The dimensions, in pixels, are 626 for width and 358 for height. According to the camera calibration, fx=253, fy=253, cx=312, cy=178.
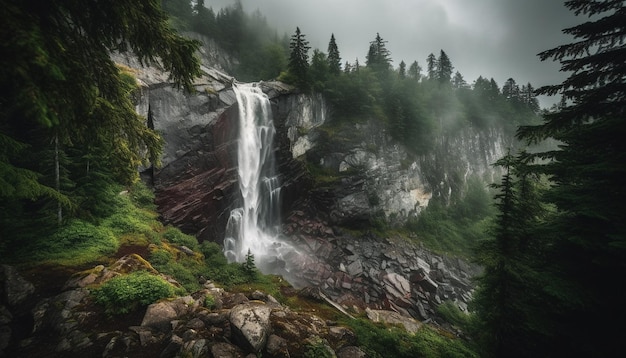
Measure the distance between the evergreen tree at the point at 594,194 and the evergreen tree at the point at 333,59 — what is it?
31.8 m

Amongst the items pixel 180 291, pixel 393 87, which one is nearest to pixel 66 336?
pixel 180 291

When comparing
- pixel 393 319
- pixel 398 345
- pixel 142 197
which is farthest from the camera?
pixel 142 197

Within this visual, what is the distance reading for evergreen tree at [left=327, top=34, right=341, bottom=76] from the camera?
35.8 meters

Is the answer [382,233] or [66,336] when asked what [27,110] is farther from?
[382,233]

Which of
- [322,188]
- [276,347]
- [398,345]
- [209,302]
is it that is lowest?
[398,345]

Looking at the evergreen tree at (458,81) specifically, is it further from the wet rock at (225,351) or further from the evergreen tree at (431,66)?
the wet rock at (225,351)

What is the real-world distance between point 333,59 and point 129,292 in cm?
3807

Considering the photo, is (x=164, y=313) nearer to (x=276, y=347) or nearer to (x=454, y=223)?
(x=276, y=347)

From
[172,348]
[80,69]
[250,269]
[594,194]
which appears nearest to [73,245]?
[250,269]

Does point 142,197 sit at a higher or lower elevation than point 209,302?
higher

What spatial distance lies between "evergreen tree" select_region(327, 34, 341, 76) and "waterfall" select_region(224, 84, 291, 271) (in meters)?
13.1

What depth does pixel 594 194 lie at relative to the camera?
6.00 meters

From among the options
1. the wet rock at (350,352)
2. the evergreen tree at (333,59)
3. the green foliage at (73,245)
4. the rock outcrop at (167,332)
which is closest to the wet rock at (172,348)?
the rock outcrop at (167,332)

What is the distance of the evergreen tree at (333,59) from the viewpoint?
1407 inches
